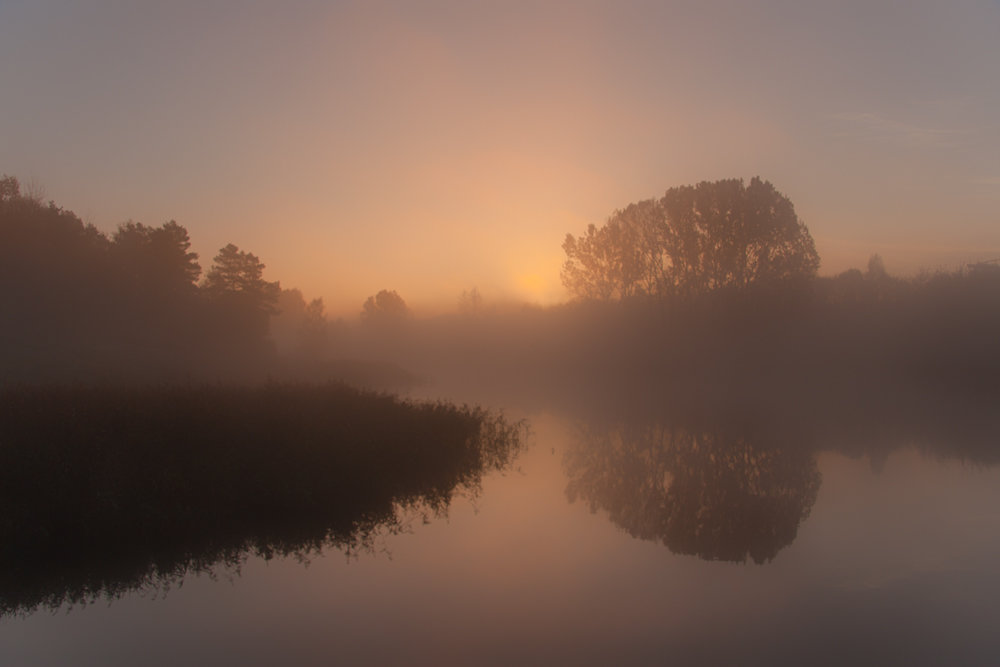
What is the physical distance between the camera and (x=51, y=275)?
144 feet

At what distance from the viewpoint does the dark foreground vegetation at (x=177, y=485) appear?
9.01m

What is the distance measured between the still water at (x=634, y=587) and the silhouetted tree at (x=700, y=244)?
103 feet

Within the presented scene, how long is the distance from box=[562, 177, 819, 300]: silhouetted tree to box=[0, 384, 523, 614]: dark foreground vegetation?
113 feet

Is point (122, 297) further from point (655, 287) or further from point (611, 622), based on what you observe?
point (611, 622)

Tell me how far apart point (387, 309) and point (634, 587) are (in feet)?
343

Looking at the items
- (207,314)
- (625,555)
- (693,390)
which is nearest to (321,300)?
(207,314)

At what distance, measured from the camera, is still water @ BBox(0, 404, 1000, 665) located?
696 centimetres

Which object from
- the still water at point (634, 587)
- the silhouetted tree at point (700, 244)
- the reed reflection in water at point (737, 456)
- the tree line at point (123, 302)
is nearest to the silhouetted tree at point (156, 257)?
the tree line at point (123, 302)

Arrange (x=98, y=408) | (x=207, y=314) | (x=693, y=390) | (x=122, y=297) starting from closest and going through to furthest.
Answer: (x=98, y=408) → (x=693, y=390) → (x=122, y=297) → (x=207, y=314)

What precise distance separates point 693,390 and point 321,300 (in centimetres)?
6693

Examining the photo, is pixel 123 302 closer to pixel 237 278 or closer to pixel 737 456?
pixel 237 278

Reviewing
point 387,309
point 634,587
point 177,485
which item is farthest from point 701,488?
point 387,309

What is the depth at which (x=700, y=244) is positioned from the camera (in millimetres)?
46281

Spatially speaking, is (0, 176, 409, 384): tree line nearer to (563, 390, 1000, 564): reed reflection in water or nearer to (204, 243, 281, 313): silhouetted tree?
(204, 243, 281, 313): silhouetted tree
